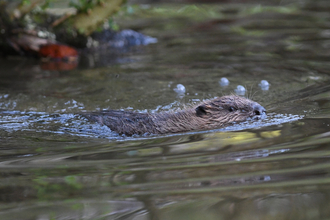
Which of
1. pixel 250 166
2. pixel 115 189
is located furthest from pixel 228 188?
pixel 115 189

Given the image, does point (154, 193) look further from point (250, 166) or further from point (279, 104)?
point (279, 104)

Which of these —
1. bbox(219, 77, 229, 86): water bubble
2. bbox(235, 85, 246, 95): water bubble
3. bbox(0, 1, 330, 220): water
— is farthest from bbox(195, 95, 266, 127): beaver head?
bbox(219, 77, 229, 86): water bubble

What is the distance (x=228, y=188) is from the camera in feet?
8.78

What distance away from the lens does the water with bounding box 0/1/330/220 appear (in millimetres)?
2559

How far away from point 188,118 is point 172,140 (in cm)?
74

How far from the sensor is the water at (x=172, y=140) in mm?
2559

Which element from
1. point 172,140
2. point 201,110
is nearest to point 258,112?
point 201,110

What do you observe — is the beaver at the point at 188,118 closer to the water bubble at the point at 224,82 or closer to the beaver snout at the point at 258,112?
the beaver snout at the point at 258,112

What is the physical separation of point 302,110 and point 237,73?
2.33 metres

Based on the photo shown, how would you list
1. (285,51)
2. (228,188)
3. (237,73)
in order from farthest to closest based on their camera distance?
(285,51)
(237,73)
(228,188)

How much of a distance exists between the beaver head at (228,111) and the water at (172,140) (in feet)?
0.71

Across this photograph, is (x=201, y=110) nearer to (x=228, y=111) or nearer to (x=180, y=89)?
(x=228, y=111)

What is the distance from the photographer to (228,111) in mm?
4887

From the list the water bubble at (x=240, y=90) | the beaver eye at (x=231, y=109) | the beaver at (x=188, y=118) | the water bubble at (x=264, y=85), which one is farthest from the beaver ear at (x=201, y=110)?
the water bubble at (x=264, y=85)
